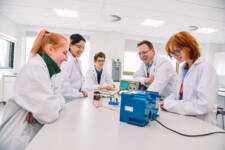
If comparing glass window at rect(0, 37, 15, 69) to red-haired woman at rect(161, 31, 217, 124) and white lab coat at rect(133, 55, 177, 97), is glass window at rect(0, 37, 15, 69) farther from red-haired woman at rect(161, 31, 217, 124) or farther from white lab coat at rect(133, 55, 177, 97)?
red-haired woman at rect(161, 31, 217, 124)

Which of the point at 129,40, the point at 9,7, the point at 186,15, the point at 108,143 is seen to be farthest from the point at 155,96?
the point at 129,40

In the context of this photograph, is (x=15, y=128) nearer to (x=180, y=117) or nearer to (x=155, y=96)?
(x=155, y=96)

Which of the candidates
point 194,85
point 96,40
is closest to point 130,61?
point 96,40

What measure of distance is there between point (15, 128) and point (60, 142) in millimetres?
444

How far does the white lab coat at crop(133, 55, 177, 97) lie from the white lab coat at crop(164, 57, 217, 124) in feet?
1.17

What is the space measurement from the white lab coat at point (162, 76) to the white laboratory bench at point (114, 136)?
641 mm

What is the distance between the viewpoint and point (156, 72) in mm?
1624

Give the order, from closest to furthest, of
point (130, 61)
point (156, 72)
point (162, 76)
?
point (162, 76) < point (156, 72) < point (130, 61)

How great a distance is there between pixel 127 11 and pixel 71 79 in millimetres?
2388

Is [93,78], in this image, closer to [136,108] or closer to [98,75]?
[98,75]

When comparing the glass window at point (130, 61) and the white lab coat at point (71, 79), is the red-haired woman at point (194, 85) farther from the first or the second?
the glass window at point (130, 61)

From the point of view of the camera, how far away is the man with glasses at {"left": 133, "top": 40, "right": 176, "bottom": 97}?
4.91 ft

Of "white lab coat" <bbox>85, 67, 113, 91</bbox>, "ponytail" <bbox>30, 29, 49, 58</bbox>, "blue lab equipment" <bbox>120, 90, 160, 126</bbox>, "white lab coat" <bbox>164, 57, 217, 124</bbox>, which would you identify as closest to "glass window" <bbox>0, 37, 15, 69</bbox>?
"white lab coat" <bbox>85, 67, 113, 91</bbox>

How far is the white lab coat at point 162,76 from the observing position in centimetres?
149
